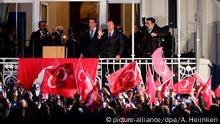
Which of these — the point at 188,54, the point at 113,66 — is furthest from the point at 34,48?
the point at 188,54

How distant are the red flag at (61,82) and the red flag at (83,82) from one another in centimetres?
11

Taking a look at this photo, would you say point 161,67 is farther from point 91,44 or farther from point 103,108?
point 91,44

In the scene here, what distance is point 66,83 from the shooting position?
1513cm

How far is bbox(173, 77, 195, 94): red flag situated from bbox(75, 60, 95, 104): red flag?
1.60 metres

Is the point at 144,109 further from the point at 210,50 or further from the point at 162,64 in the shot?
the point at 210,50

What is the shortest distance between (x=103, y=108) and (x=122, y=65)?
4.23ft

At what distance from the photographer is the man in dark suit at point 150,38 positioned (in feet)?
53.4

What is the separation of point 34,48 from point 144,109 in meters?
3.44

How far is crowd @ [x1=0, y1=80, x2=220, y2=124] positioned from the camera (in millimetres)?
14938

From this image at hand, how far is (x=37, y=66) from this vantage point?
15.7m

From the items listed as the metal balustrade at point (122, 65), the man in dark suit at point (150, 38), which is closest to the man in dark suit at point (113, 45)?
the metal balustrade at point (122, 65)

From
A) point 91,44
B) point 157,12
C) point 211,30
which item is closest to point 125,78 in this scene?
point 91,44

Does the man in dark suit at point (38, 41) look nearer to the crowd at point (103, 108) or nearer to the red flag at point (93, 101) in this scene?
the crowd at point (103, 108)

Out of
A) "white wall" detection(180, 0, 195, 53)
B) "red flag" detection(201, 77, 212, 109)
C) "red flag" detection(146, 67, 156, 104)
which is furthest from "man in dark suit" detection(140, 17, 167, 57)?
"white wall" detection(180, 0, 195, 53)
